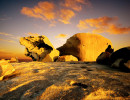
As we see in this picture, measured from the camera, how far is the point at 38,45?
669 cm

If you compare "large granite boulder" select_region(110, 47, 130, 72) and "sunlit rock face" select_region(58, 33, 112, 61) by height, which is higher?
"sunlit rock face" select_region(58, 33, 112, 61)

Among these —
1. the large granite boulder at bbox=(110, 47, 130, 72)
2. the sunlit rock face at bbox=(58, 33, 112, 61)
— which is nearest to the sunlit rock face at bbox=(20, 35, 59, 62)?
the sunlit rock face at bbox=(58, 33, 112, 61)

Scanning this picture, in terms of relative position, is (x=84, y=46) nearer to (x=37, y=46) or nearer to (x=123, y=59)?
(x=37, y=46)

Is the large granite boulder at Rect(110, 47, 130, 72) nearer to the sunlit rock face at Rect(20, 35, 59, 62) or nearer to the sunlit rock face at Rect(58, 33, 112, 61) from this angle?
the sunlit rock face at Rect(58, 33, 112, 61)

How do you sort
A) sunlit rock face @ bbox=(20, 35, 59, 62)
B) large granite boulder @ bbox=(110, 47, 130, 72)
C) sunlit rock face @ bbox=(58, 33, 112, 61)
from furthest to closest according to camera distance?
sunlit rock face @ bbox=(20, 35, 59, 62), sunlit rock face @ bbox=(58, 33, 112, 61), large granite boulder @ bbox=(110, 47, 130, 72)

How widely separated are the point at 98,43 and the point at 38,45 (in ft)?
17.0

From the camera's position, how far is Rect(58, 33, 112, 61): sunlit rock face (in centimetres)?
612

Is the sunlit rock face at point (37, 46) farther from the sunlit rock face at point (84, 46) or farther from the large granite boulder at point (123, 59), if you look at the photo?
the large granite boulder at point (123, 59)

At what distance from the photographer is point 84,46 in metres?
6.18

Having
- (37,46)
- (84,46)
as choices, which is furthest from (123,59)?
(37,46)

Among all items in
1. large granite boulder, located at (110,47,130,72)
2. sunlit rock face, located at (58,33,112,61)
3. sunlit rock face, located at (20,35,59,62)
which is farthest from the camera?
sunlit rock face, located at (20,35,59,62)

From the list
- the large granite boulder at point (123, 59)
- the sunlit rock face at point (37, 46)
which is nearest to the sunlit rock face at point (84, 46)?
the sunlit rock face at point (37, 46)

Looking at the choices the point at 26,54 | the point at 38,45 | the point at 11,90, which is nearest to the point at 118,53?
the point at 11,90

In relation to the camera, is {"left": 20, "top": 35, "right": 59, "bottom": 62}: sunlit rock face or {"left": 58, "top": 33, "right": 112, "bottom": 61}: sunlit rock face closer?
{"left": 58, "top": 33, "right": 112, "bottom": 61}: sunlit rock face
